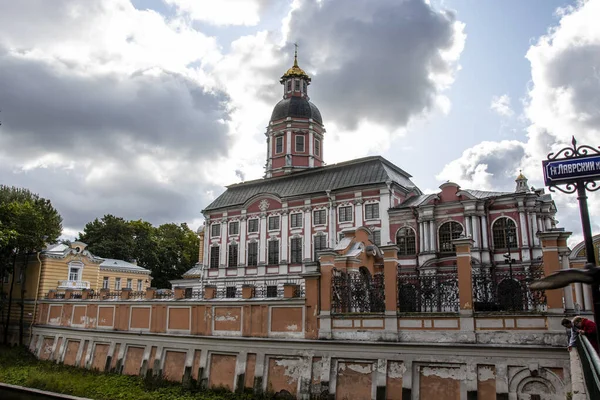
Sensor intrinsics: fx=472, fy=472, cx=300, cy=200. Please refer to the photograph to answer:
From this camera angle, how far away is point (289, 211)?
40719 millimetres

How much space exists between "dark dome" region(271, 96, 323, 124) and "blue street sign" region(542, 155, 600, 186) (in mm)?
42724

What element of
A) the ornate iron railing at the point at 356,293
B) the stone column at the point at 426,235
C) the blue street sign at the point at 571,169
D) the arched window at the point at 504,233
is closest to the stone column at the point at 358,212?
the stone column at the point at 426,235

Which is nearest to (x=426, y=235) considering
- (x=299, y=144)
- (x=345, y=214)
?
(x=345, y=214)

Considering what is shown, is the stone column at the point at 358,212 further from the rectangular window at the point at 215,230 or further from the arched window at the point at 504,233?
the rectangular window at the point at 215,230

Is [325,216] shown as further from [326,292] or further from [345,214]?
[326,292]

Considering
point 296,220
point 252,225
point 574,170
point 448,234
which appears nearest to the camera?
point 574,170

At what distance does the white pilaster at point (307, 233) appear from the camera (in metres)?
38.8

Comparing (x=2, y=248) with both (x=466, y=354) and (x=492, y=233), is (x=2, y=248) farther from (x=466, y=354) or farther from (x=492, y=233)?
(x=492, y=233)

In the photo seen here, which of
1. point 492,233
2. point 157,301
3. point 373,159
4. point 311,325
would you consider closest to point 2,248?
point 157,301

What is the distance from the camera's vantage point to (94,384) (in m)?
20.0

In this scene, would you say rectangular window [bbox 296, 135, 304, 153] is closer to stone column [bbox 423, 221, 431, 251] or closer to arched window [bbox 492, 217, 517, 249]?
stone column [bbox 423, 221, 431, 251]

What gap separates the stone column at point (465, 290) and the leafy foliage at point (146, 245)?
48.3 metres

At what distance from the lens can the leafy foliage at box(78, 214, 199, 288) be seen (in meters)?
55.9

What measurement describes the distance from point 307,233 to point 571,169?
1277 inches
